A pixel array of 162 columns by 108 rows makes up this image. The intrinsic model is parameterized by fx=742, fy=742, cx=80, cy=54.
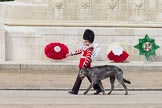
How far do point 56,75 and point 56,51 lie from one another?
2.72 m

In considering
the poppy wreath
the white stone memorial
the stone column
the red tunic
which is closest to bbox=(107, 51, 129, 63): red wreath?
the poppy wreath

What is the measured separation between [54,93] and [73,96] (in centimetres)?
128

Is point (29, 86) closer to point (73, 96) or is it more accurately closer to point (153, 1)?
point (73, 96)

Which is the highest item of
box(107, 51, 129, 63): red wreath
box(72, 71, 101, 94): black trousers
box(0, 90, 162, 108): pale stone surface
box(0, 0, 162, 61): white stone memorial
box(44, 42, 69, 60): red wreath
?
box(0, 0, 162, 61): white stone memorial

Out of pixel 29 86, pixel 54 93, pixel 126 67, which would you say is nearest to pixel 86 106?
pixel 54 93

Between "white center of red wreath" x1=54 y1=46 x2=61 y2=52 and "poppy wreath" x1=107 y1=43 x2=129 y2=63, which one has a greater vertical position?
"white center of red wreath" x1=54 y1=46 x2=61 y2=52

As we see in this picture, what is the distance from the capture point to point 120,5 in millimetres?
30188

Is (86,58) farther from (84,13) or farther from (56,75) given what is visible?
(84,13)

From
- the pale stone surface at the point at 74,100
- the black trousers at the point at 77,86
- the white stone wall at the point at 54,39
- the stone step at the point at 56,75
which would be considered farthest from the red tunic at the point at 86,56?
the white stone wall at the point at 54,39

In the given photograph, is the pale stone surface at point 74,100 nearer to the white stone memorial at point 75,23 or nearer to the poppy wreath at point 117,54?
the poppy wreath at point 117,54

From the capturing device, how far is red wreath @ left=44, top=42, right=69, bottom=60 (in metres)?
27.9

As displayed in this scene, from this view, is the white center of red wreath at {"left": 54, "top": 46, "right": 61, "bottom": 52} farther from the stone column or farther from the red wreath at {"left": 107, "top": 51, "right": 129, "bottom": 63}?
the stone column

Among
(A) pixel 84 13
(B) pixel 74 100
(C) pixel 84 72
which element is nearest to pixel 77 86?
(C) pixel 84 72

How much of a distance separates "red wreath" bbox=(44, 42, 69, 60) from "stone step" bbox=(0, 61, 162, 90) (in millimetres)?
280
